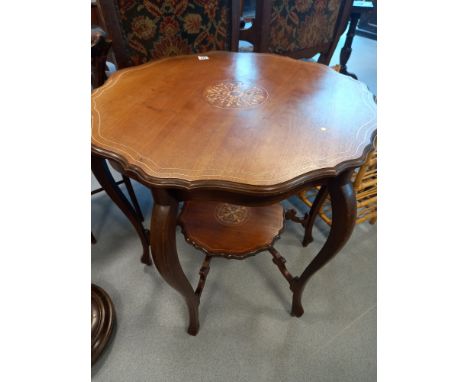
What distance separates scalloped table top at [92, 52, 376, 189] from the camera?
51cm

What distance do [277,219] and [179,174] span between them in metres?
0.60

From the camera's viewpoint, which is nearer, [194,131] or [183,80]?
[194,131]

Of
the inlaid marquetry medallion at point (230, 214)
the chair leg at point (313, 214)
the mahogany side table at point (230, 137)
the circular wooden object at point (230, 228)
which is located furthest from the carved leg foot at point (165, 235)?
the chair leg at point (313, 214)

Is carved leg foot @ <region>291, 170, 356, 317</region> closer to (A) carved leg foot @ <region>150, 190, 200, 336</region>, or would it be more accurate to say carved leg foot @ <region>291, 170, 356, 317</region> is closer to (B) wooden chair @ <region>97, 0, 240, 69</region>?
(A) carved leg foot @ <region>150, 190, 200, 336</region>

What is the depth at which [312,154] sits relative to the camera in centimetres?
55

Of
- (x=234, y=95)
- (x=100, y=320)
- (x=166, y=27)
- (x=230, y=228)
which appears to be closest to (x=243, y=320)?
(x=230, y=228)

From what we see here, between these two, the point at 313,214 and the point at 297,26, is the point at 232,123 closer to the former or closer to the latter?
the point at 313,214

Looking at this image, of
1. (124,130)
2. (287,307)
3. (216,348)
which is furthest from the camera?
(287,307)

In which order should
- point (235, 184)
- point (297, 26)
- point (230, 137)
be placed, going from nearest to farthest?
point (235, 184), point (230, 137), point (297, 26)

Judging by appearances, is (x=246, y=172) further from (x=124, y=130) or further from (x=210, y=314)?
(x=210, y=314)

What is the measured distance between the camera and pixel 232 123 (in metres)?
0.64

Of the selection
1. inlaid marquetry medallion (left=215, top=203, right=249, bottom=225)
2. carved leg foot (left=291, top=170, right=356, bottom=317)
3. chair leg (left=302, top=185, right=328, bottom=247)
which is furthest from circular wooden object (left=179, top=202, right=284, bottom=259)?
carved leg foot (left=291, top=170, right=356, bottom=317)

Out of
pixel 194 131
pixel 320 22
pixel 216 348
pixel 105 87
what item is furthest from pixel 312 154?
pixel 320 22

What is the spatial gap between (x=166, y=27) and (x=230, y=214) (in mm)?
802
